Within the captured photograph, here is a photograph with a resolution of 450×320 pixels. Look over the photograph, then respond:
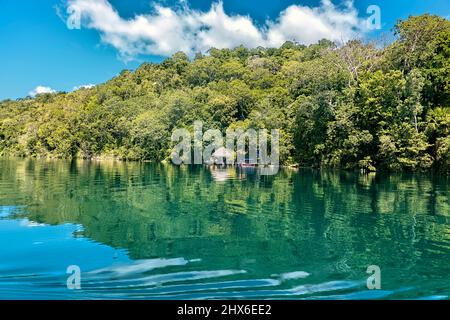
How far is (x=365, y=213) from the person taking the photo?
17.8m

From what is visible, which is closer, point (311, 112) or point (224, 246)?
point (224, 246)

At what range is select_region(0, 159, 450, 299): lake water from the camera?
28.3 feet

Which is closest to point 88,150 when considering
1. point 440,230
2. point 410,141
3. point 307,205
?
point 410,141

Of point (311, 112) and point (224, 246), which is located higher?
point (311, 112)

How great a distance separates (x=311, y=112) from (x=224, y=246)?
41582 mm

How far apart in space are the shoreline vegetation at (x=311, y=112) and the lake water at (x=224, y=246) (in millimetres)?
22534

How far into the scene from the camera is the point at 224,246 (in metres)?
12.2

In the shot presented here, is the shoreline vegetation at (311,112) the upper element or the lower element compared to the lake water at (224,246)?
upper

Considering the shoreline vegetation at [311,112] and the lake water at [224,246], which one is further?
the shoreline vegetation at [311,112]

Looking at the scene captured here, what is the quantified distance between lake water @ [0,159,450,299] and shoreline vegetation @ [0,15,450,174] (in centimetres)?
2253

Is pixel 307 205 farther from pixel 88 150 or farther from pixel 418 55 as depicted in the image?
pixel 88 150

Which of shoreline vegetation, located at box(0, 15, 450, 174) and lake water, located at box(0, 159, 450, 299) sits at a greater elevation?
shoreline vegetation, located at box(0, 15, 450, 174)

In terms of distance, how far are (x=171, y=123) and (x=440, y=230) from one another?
2660 inches

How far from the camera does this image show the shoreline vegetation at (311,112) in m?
42.3
